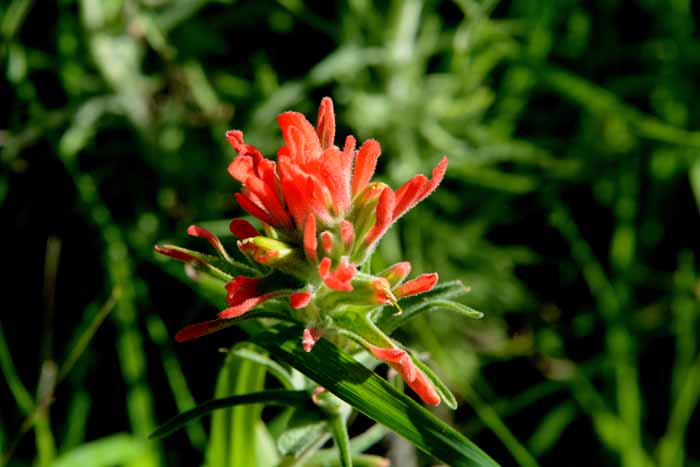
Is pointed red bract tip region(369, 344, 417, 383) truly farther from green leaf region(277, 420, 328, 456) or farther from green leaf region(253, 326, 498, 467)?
green leaf region(277, 420, 328, 456)

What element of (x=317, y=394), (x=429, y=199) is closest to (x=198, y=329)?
(x=317, y=394)

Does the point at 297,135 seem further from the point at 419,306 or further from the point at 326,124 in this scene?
the point at 419,306

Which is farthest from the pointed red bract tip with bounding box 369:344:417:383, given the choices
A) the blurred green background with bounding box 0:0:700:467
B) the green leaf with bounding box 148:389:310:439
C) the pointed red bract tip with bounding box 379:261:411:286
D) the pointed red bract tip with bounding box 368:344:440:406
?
the blurred green background with bounding box 0:0:700:467

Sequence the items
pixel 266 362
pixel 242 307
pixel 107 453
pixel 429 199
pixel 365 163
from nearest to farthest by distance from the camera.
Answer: pixel 242 307 < pixel 365 163 < pixel 266 362 < pixel 107 453 < pixel 429 199

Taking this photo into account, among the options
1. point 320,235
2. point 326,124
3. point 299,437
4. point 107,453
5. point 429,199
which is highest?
point 326,124

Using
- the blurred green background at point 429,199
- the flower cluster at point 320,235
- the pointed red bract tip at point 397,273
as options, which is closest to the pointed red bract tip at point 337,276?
the flower cluster at point 320,235

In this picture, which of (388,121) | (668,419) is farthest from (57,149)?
(668,419)
